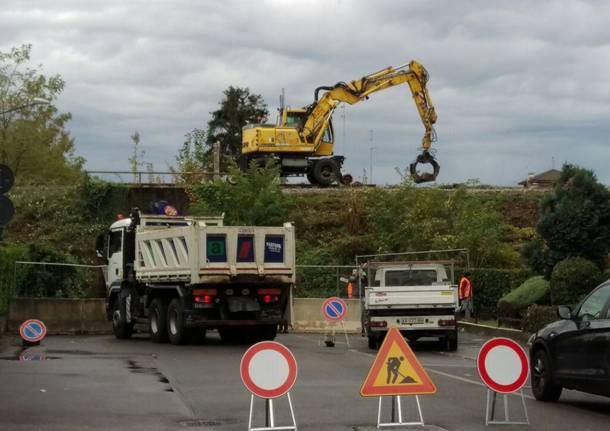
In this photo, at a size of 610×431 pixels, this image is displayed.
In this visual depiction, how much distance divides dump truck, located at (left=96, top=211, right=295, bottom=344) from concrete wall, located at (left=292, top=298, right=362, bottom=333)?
772cm

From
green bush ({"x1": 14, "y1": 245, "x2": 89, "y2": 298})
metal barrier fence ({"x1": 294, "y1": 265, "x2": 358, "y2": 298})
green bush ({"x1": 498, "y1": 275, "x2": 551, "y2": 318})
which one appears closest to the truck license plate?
green bush ({"x1": 498, "y1": 275, "x2": 551, "y2": 318})

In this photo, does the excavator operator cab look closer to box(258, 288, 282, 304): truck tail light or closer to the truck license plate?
box(258, 288, 282, 304): truck tail light

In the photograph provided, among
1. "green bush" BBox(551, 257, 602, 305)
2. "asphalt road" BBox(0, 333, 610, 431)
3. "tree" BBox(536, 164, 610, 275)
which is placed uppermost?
"tree" BBox(536, 164, 610, 275)

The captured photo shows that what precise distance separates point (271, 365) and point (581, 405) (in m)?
5.14

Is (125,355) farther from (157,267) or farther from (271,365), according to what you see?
(271,365)

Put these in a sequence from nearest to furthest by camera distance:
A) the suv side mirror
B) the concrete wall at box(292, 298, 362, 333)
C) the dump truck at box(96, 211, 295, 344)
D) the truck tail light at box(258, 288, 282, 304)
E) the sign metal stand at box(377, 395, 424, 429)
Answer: the sign metal stand at box(377, 395, 424, 429), the suv side mirror, the dump truck at box(96, 211, 295, 344), the truck tail light at box(258, 288, 282, 304), the concrete wall at box(292, 298, 362, 333)

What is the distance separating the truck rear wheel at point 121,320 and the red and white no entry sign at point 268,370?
17.3 metres

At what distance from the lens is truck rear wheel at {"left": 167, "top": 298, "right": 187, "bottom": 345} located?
2478 centimetres

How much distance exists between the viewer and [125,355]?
74.3ft

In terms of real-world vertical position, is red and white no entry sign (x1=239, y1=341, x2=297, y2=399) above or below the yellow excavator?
below

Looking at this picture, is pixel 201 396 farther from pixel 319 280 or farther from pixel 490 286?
pixel 319 280

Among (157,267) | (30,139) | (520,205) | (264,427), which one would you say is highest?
(30,139)

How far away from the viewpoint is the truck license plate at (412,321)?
80.6 feet

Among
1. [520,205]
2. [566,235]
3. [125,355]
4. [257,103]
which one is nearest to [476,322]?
[566,235]
